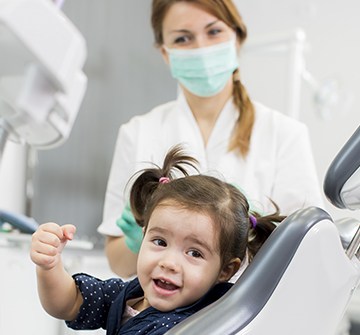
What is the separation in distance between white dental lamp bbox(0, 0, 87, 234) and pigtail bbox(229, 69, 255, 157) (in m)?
0.81

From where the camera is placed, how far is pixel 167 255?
38.6 inches

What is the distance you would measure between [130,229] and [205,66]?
50 centimetres

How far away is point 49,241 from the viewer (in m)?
0.95

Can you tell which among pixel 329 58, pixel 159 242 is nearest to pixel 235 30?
pixel 159 242

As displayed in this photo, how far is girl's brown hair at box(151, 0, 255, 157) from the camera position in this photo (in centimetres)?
161

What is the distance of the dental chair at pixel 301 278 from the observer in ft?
2.51

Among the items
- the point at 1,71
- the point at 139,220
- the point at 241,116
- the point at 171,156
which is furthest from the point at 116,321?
the point at 241,116

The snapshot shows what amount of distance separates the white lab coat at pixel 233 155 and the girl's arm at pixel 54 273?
49cm

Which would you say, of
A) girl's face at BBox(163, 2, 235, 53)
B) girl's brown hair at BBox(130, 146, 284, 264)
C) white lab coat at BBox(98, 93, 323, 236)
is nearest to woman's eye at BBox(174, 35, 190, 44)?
girl's face at BBox(163, 2, 235, 53)

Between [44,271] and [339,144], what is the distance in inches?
99.8

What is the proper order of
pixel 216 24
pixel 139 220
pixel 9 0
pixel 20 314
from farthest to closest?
pixel 216 24
pixel 20 314
pixel 139 220
pixel 9 0

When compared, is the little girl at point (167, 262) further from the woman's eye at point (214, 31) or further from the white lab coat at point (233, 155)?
the woman's eye at point (214, 31)

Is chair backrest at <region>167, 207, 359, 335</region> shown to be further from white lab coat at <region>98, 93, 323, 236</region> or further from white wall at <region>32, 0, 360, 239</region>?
white wall at <region>32, 0, 360, 239</region>

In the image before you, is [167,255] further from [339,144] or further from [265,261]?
[339,144]
